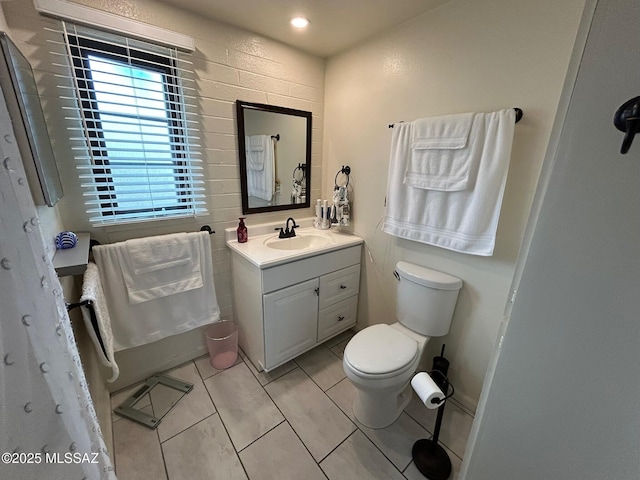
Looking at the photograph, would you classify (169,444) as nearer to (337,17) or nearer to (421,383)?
(421,383)

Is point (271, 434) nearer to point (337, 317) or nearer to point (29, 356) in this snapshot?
point (337, 317)

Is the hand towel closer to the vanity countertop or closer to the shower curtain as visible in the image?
the vanity countertop

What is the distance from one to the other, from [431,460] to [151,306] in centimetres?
176

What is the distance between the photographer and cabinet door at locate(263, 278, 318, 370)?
1.59m

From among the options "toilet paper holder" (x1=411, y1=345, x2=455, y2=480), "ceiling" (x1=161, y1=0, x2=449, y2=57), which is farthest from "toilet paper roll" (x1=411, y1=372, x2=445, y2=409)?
"ceiling" (x1=161, y1=0, x2=449, y2=57)

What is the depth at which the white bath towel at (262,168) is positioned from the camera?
1795 millimetres

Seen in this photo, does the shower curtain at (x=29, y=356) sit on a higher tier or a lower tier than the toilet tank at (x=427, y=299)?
higher

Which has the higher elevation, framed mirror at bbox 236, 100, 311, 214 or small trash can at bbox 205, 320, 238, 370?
framed mirror at bbox 236, 100, 311, 214

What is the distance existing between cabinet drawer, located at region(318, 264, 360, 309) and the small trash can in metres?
0.72

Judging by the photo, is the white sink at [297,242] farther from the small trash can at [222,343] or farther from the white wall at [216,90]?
the small trash can at [222,343]

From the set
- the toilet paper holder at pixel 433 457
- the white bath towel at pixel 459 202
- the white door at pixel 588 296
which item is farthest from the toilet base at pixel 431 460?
the white bath towel at pixel 459 202

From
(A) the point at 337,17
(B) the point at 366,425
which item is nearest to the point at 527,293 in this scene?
(B) the point at 366,425

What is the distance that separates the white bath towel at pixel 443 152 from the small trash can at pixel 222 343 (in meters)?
1.65

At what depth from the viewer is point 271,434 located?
1.39 meters
